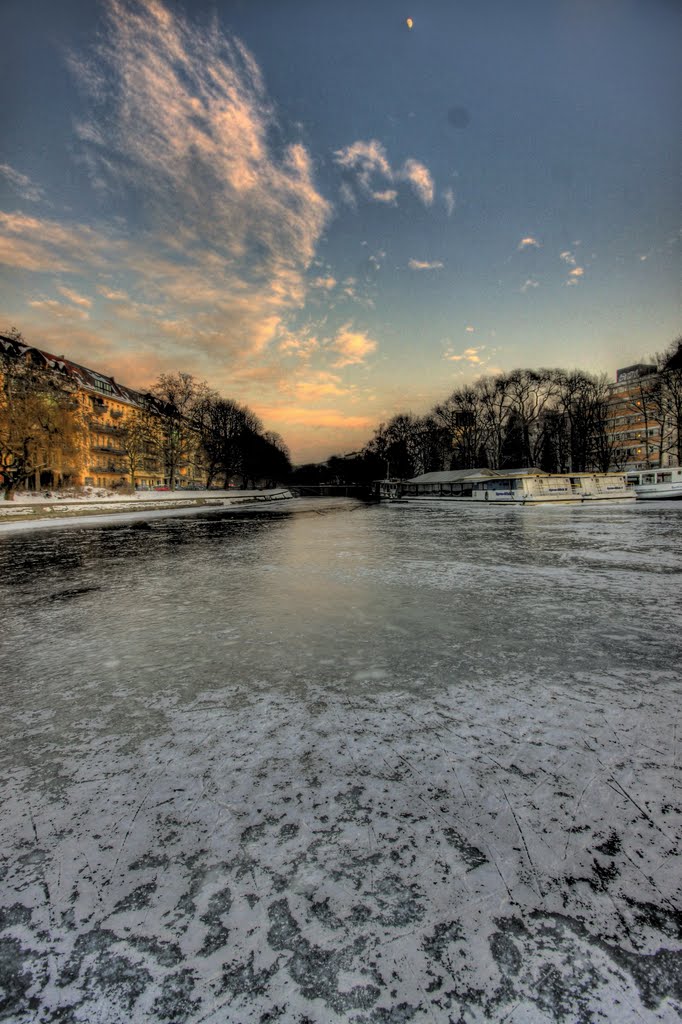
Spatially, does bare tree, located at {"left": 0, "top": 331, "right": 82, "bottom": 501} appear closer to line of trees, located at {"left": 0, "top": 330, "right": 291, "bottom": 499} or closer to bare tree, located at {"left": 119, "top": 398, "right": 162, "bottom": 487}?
line of trees, located at {"left": 0, "top": 330, "right": 291, "bottom": 499}

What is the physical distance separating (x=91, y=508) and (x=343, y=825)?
33.4 m

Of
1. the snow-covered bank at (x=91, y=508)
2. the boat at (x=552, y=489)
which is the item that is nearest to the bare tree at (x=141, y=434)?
the snow-covered bank at (x=91, y=508)

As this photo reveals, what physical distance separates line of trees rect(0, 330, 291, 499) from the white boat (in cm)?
4751

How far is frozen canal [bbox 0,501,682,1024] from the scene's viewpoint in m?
1.23

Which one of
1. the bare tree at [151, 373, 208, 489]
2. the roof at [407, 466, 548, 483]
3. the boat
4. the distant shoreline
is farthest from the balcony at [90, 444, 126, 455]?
the boat

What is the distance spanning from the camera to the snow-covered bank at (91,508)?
77.0ft

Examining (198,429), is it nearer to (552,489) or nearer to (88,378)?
(88,378)

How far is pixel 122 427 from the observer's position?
4881 cm

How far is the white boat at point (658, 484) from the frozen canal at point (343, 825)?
41.7 meters

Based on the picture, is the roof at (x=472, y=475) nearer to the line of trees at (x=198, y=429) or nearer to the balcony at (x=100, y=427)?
the line of trees at (x=198, y=429)

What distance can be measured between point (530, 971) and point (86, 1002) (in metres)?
1.26

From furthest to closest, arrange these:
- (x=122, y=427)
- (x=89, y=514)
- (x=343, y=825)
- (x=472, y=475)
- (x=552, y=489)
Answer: (x=472, y=475)
(x=122, y=427)
(x=552, y=489)
(x=89, y=514)
(x=343, y=825)

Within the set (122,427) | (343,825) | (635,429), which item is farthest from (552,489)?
(635,429)

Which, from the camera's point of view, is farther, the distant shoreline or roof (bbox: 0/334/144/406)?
roof (bbox: 0/334/144/406)
